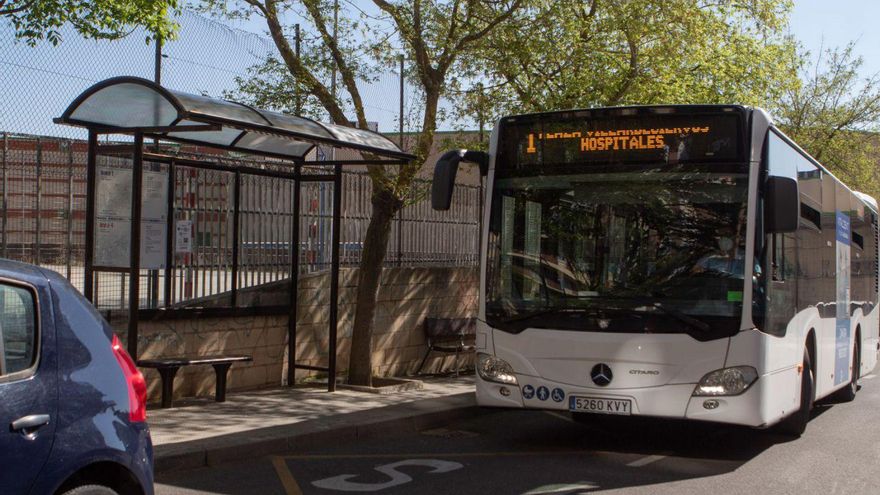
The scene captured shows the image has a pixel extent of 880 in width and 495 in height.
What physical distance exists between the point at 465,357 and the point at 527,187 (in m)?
7.06

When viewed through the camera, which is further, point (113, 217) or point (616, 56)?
point (616, 56)

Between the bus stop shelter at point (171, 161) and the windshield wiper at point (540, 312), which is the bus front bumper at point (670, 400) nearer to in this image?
the windshield wiper at point (540, 312)

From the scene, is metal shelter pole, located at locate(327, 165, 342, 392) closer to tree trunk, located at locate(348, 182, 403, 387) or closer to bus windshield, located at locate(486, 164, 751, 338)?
tree trunk, located at locate(348, 182, 403, 387)

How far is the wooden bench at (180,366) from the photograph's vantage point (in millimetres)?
10211

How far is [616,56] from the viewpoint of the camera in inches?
567

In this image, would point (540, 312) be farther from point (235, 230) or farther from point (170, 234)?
point (235, 230)

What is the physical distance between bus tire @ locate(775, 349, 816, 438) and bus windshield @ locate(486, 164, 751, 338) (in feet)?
7.16

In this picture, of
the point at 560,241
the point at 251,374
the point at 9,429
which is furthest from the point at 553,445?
the point at 9,429

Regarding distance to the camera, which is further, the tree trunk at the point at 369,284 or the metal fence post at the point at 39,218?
the tree trunk at the point at 369,284

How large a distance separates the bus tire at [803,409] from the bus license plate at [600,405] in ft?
7.92

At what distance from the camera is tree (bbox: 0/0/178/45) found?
913cm

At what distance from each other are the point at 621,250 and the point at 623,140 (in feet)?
3.38

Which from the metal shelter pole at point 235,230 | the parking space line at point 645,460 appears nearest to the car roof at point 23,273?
the parking space line at point 645,460

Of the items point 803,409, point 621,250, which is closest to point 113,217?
point 621,250
